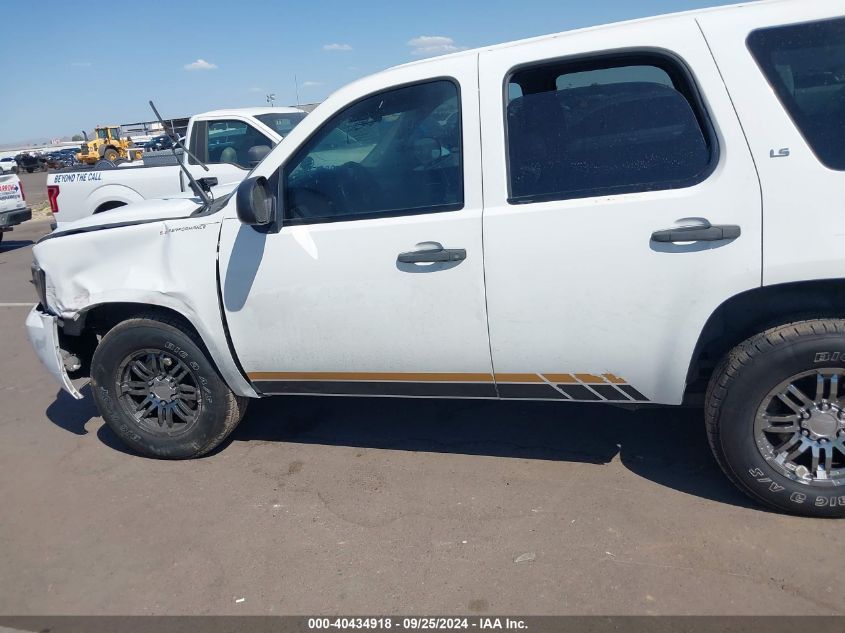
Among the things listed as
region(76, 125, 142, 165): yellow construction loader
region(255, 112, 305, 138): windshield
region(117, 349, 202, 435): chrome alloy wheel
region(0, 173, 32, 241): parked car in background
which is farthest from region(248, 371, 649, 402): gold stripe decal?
region(76, 125, 142, 165): yellow construction loader

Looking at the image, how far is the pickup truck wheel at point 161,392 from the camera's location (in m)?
3.97

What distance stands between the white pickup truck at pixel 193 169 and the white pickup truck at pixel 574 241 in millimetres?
5195

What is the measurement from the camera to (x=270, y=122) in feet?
29.5

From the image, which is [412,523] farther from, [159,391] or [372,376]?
[159,391]

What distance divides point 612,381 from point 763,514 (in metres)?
0.93

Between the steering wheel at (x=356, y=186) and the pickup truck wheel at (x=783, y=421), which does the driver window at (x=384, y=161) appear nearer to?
the steering wheel at (x=356, y=186)

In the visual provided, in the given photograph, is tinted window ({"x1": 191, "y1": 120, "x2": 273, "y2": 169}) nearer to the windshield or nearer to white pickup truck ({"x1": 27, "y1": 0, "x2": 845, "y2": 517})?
the windshield

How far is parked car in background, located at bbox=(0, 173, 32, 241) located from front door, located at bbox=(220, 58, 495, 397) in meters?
11.7

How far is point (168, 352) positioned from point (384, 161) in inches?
65.0

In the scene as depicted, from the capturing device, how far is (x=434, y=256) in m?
3.29

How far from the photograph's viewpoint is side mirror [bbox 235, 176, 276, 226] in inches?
132

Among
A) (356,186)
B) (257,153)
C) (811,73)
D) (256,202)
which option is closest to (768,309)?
(811,73)

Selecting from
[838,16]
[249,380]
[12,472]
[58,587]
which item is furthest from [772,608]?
[12,472]

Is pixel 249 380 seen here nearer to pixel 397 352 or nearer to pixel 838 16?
pixel 397 352
